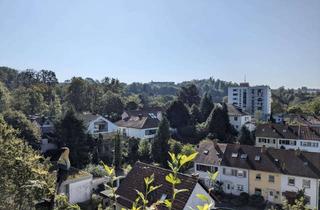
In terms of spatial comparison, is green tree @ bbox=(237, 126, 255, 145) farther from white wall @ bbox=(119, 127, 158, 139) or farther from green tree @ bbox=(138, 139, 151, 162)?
green tree @ bbox=(138, 139, 151, 162)

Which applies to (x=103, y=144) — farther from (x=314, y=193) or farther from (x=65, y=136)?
(x=314, y=193)

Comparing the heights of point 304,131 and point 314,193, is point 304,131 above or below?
above

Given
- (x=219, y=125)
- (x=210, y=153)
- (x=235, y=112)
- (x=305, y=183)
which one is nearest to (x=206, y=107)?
(x=235, y=112)

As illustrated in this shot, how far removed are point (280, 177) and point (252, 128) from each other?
24.1 metres

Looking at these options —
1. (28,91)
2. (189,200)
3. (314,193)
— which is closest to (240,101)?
(28,91)

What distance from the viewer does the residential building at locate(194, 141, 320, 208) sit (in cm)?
2389

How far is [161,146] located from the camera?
33000 mm

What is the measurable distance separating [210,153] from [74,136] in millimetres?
14336

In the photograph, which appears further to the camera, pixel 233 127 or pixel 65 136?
pixel 233 127

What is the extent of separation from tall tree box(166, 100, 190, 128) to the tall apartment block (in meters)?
31.5

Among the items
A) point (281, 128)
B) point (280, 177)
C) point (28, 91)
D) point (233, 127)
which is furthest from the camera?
point (28, 91)

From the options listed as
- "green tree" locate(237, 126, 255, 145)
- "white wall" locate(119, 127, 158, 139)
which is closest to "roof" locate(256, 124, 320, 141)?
"green tree" locate(237, 126, 255, 145)

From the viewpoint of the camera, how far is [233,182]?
27391mm

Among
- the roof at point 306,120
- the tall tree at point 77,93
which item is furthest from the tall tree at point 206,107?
the tall tree at point 77,93
